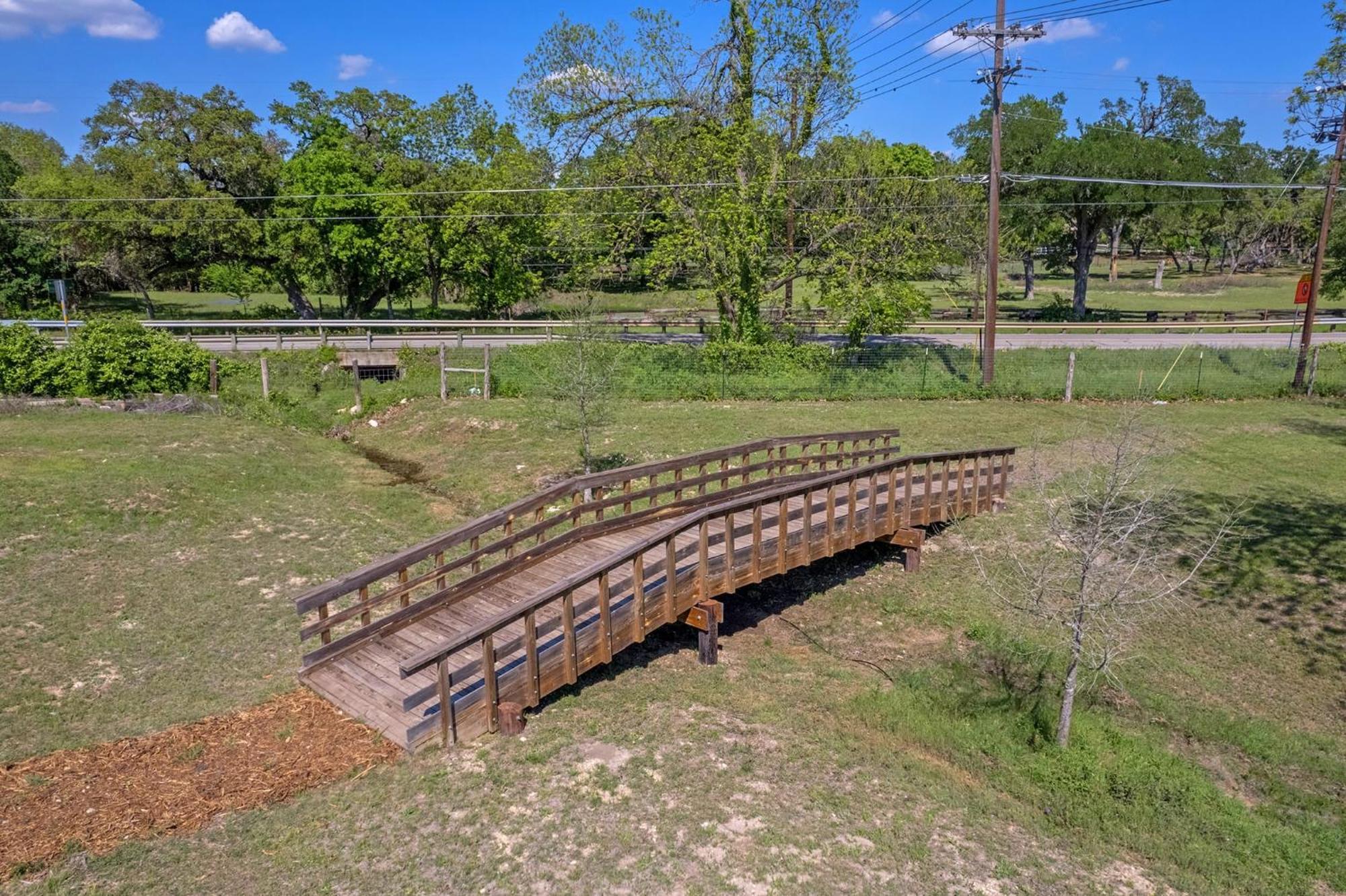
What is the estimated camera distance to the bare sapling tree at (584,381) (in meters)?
15.4

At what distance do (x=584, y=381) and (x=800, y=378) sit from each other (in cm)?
1080

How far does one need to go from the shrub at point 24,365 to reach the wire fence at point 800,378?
13.2 feet

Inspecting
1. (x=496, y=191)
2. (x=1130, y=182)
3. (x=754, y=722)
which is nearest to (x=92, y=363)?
(x=496, y=191)

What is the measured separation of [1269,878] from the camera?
20.5 feet

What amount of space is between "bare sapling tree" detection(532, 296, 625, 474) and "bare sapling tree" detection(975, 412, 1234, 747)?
706 centimetres

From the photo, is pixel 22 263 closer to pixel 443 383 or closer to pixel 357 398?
pixel 357 398

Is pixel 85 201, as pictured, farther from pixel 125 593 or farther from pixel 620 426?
pixel 125 593

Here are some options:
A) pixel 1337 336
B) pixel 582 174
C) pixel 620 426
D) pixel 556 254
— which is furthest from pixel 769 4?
pixel 1337 336

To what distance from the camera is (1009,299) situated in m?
61.7

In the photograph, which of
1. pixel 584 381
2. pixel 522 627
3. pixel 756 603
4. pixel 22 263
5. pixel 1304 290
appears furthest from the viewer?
pixel 22 263

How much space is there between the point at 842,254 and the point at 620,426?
1022 cm

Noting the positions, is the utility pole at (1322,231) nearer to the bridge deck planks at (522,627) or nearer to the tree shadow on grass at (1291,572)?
the tree shadow on grass at (1291,572)

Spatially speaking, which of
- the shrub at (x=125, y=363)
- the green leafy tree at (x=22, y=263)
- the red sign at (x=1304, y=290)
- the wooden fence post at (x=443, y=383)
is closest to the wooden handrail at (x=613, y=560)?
the wooden fence post at (x=443, y=383)

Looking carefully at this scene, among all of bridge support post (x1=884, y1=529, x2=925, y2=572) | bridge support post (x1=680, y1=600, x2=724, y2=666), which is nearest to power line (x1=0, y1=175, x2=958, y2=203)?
bridge support post (x1=884, y1=529, x2=925, y2=572)
